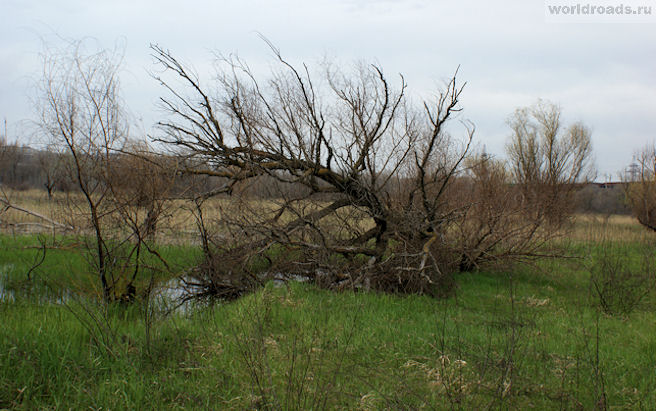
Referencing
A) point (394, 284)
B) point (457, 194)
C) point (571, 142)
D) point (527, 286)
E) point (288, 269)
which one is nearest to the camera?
point (394, 284)

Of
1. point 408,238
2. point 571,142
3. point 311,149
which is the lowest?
point 408,238

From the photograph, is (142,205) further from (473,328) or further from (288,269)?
(473,328)

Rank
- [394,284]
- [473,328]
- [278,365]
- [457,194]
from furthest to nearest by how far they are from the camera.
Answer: [457,194]
[394,284]
[473,328]
[278,365]

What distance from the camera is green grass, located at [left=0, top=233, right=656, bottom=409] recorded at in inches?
142

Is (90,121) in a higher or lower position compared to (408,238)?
higher

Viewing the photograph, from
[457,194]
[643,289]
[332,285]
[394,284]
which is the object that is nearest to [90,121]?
[332,285]

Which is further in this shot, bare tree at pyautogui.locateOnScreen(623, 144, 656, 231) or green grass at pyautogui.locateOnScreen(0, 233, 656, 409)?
bare tree at pyautogui.locateOnScreen(623, 144, 656, 231)

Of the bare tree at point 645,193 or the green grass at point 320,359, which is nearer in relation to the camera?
the green grass at point 320,359

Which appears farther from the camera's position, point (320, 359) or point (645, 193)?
point (645, 193)

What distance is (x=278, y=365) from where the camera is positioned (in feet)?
14.2

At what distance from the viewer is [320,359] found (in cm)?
419

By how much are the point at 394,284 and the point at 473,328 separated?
2.46 m

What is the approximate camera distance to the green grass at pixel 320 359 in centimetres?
361

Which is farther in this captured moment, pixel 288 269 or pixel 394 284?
pixel 288 269
